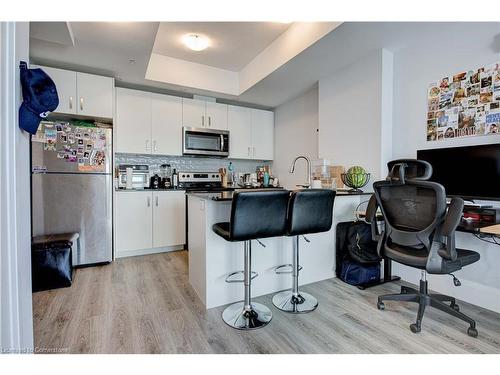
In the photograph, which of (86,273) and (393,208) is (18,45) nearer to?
(393,208)

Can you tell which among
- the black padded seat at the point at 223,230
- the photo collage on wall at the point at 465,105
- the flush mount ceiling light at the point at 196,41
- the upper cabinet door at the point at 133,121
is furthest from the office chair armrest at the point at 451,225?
the upper cabinet door at the point at 133,121

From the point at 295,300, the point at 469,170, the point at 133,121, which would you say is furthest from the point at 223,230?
the point at 133,121

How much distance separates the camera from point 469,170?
2.04 m

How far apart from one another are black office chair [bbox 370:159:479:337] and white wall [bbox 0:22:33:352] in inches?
81.4

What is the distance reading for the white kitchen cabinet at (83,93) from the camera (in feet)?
9.71

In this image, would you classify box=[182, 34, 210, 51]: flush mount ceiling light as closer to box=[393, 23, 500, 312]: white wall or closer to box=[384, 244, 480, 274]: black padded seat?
box=[393, 23, 500, 312]: white wall

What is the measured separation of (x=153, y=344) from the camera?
62.7 inches

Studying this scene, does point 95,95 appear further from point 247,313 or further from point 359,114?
point 359,114

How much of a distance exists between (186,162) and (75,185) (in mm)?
1692

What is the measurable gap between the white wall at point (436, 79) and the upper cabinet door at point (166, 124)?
2905 mm

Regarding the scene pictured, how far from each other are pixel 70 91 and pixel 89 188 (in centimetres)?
118

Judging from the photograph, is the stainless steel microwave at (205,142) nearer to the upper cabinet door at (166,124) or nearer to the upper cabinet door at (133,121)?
the upper cabinet door at (166,124)
